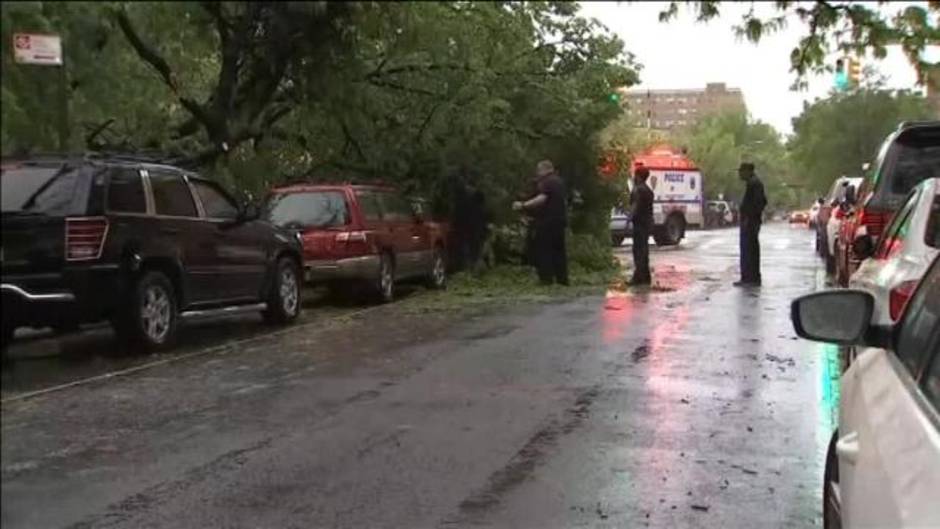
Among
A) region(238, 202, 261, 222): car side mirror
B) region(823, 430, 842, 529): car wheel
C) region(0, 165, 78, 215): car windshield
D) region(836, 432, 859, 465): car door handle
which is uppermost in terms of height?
region(0, 165, 78, 215): car windshield

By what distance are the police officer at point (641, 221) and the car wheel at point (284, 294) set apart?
597 centimetres

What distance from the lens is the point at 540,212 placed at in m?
17.1

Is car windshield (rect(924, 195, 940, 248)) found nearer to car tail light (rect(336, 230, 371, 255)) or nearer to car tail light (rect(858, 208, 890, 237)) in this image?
car tail light (rect(858, 208, 890, 237))

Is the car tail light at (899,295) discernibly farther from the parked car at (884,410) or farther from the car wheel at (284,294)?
the car wheel at (284,294)

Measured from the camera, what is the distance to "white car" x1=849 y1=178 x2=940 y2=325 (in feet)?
19.5

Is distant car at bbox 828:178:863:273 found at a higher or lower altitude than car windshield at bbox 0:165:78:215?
lower

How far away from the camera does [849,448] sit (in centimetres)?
363

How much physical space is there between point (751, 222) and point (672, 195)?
20.4 m

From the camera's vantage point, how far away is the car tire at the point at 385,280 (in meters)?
15.7

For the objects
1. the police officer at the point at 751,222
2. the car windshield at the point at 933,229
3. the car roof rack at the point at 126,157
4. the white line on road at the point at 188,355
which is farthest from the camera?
the police officer at the point at 751,222

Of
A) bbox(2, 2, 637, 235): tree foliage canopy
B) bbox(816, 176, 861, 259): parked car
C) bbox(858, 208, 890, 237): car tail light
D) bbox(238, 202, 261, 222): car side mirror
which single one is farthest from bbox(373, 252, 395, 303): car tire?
bbox(2, 2, 637, 235): tree foliage canopy

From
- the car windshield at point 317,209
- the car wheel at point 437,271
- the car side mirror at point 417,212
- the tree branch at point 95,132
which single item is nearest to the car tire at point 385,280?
the car windshield at point 317,209

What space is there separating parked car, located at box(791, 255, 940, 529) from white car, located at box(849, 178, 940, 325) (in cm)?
155

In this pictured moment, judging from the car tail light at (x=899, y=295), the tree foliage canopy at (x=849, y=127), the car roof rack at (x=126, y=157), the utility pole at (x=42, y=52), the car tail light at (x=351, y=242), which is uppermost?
the tree foliage canopy at (x=849, y=127)
